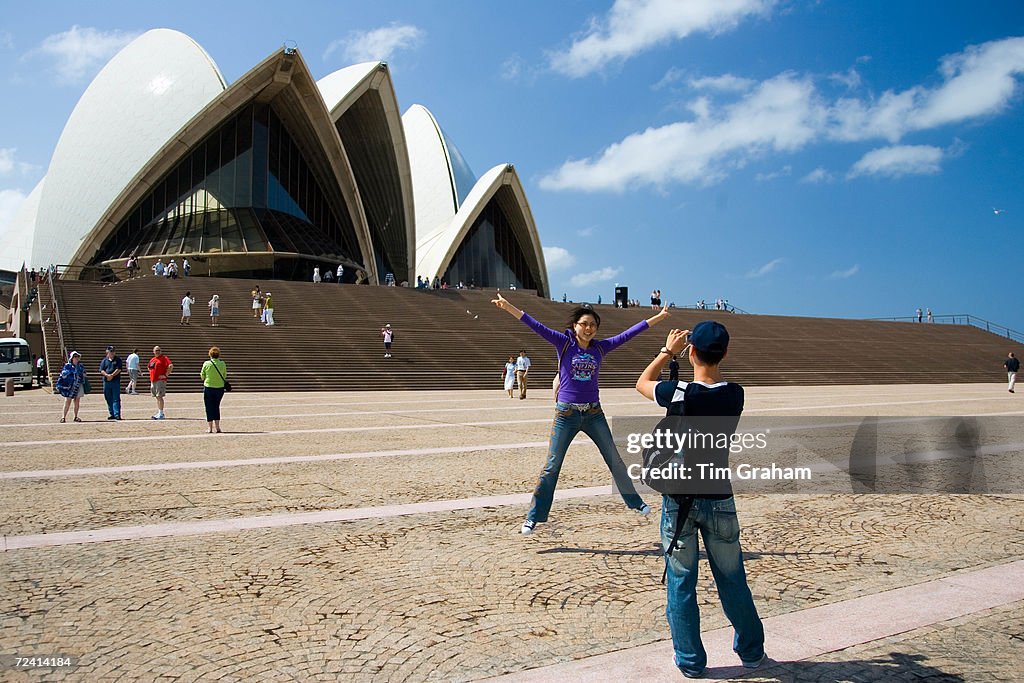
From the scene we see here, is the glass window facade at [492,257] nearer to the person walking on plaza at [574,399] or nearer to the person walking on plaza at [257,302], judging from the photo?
Result: the person walking on plaza at [257,302]

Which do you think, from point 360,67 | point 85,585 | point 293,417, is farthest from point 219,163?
point 85,585

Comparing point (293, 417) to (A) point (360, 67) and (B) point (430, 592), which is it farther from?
(A) point (360, 67)

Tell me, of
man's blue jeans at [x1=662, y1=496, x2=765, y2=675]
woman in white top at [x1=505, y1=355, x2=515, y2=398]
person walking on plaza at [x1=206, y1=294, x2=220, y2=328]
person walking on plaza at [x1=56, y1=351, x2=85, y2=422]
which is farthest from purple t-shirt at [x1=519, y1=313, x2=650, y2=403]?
person walking on plaza at [x1=206, y1=294, x2=220, y2=328]

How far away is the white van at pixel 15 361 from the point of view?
76.7 ft

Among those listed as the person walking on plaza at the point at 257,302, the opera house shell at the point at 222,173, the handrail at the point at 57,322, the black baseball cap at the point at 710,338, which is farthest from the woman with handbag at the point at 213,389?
the opera house shell at the point at 222,173

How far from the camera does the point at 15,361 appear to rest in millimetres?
23750

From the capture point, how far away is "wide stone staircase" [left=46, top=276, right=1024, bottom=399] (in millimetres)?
20484

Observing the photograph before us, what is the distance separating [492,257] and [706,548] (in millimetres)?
54738

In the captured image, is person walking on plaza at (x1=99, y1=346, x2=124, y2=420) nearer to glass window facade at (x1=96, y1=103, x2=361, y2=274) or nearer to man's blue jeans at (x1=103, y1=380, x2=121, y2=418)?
man's blue jeans at (x1=103, y1=380, x2=121, y2=418)

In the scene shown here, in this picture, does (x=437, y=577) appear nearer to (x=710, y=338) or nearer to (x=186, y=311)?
(x=710, y=338)

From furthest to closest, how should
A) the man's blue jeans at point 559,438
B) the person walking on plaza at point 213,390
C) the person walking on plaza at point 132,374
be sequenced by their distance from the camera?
the person walking on plaza at point 132,374
the person walking on plaza at point 213,390
the man's blue jeans at point 559,438

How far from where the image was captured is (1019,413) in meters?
13.8

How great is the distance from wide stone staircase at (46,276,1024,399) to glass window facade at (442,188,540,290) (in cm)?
1914

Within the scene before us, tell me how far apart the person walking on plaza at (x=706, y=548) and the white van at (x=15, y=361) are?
25.9 metres
